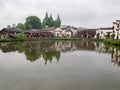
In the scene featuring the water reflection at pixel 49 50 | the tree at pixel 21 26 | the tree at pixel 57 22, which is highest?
the tree at pixel 57 22

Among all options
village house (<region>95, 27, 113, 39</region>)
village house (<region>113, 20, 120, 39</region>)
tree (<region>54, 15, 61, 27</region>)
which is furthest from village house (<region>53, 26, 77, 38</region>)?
village house (<region>113, 20, 120, 39</region>)

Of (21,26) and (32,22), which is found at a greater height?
(32,22)

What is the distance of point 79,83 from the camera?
7766 millimetres

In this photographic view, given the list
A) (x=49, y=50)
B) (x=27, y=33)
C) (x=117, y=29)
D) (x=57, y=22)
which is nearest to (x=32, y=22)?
(x=57, y=22)

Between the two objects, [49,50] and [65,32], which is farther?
[65,32]

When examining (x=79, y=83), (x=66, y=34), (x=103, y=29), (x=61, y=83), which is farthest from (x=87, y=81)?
(x=66, y=34)

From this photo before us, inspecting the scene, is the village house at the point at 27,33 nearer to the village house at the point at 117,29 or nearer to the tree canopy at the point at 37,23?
the tree canopy at the point at 37,23

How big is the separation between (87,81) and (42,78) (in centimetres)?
200

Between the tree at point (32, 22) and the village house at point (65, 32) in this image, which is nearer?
the village house at point (65, 32)

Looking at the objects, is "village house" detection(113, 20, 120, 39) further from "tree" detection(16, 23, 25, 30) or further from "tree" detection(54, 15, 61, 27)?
"tree" detection(16, 23, 25, 30)

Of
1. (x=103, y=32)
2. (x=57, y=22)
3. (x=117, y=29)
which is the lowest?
(x=103, y=32)

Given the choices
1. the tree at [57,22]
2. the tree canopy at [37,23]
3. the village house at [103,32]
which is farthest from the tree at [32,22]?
the village house at [103,32]

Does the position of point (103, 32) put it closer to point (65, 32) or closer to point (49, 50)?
point (65, 32)

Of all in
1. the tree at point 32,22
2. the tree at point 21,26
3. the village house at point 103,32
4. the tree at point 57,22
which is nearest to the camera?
the village house at point 103,32
